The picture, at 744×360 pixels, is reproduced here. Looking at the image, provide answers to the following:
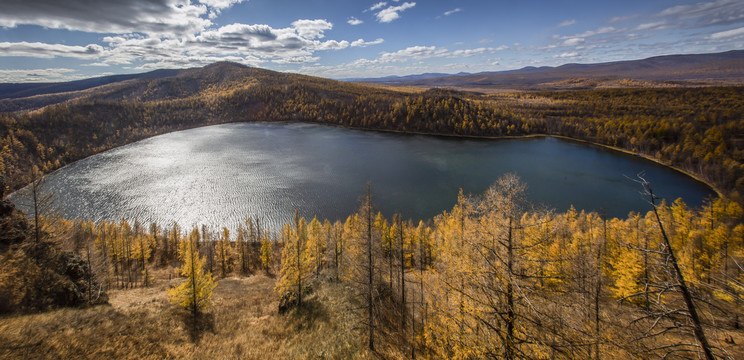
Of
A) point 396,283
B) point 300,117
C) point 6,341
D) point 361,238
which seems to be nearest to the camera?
point 6,341

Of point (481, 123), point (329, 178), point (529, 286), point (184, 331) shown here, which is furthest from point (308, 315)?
point (481, 123)

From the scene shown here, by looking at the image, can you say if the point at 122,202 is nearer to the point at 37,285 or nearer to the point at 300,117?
the point at 37,285

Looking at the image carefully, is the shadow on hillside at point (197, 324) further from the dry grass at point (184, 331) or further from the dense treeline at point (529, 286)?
the dense treeline at point (529, 286)

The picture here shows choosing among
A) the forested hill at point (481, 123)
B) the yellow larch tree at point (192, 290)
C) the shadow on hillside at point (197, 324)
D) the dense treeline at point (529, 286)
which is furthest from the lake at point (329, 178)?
the shadow on hillside at point (197, 324)

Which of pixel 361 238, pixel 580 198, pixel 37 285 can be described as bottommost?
pixel 580 198

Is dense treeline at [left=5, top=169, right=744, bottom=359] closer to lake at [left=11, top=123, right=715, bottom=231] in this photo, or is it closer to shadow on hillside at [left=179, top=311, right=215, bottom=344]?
shadow on hillside at [left=179, top=311, right=215, bottom=344]

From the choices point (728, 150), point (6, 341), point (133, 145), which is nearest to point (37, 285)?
point (6, 341)
